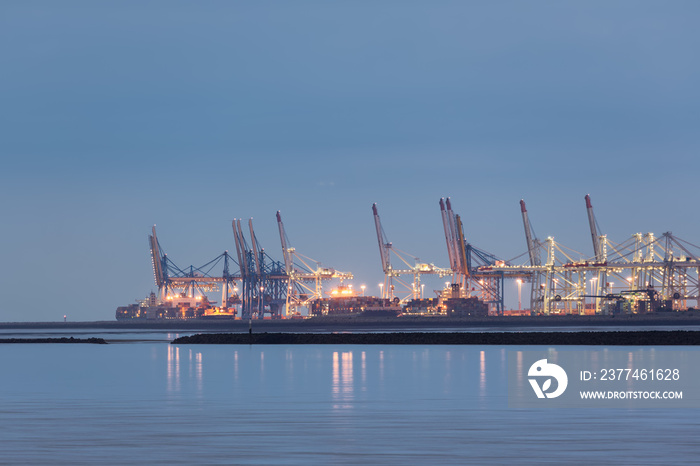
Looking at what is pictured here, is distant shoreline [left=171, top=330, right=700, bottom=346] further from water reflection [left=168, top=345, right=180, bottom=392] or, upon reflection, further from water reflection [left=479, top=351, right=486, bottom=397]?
water reflection [left=168, top=345, right=180, bottom=392]

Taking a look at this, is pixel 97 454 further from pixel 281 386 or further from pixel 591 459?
pixel 281 386

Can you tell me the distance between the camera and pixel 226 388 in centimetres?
3769

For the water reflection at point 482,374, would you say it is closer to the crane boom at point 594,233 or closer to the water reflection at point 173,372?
the water reflection at point 173,372

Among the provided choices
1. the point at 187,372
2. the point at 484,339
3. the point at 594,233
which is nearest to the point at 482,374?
the point at 187,372

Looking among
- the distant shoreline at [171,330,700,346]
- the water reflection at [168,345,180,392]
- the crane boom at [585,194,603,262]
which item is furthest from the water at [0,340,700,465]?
the crane boom at [585,194,603,262]

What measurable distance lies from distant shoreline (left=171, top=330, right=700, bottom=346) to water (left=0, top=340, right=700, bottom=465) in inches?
1174

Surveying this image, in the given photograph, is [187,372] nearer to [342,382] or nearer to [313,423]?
[342,382]

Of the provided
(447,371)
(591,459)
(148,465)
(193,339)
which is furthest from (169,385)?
(193,339)

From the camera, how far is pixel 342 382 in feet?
132

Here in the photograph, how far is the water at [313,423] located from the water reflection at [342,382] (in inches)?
2.9

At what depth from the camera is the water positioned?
64.2 ft

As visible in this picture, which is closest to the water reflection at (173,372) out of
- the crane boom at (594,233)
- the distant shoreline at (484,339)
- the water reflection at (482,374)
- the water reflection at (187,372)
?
the water reflection at (187,372)

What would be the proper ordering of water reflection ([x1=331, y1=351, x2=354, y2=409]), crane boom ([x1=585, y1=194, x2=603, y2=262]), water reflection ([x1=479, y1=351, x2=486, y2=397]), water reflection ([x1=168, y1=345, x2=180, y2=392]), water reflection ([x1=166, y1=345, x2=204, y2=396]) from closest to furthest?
1. water reflection ([x1=331, y1=351, x2=354, y2=409])
2. water reflection ([x1=479, y1=351, x2=486, y2=397])
3. water reflection ([x1=166, y1=345, x2=204, y2=396])
4. water reflection ([x1=168, y1=345, x2=180, y2=392])
5. crane boom ([x1=585, y1=194, x2=603, y2=262])

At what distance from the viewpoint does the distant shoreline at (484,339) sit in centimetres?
7394
